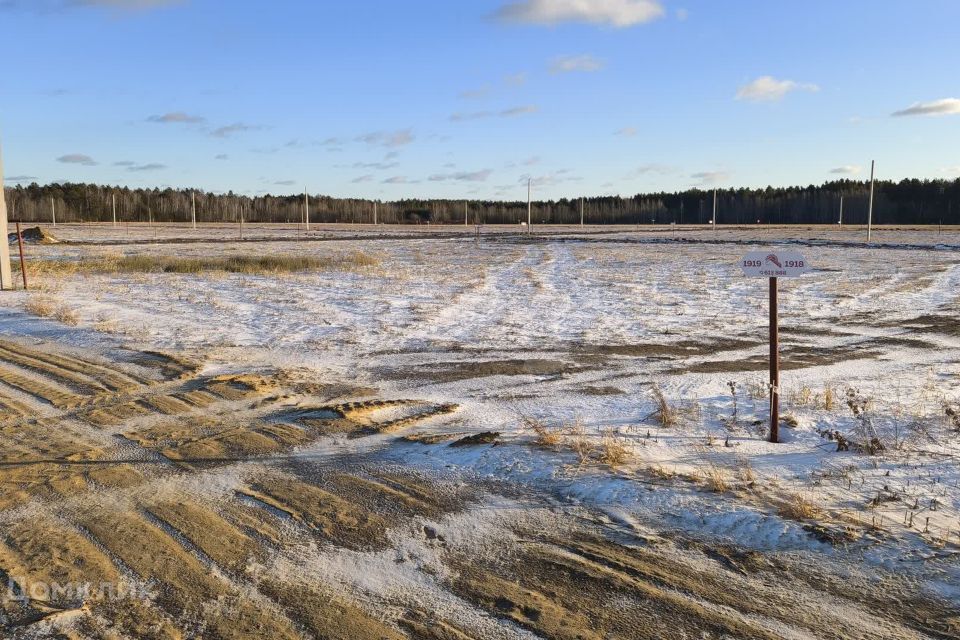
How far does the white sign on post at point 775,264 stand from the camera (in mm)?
6586

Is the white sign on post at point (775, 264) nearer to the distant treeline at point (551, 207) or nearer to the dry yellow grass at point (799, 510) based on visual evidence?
the dry yellow grass at point (799, 510)

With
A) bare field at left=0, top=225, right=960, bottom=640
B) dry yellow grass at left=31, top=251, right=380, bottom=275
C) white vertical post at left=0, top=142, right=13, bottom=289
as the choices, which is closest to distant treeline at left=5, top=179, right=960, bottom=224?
dry yellow grass at left=31, top=251, right=380, bottom=275

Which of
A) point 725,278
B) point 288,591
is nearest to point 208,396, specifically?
point 288,591

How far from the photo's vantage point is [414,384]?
9.06 meters

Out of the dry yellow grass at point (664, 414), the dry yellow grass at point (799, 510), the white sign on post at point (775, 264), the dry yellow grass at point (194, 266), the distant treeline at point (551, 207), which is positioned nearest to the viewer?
the dry yellow grass at point (799, 510)

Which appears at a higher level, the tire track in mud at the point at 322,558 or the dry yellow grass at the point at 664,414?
the dry yellow grass at the point at 664,414

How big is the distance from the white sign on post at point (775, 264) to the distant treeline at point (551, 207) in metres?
110

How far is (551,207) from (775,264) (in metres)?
159

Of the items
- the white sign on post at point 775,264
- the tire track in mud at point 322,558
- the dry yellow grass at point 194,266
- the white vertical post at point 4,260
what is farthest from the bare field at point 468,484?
the dry yellow grass at point 194,266

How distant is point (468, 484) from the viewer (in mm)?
5621

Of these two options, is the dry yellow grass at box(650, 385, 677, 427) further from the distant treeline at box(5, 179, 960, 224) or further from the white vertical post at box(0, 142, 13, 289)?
the distant treeline at box(5, 179, 960, 224)

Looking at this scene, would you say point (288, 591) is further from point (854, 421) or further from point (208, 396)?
point (854, 421)

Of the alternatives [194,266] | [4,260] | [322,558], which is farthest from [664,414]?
[194,266]

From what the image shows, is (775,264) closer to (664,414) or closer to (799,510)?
(664,414)
